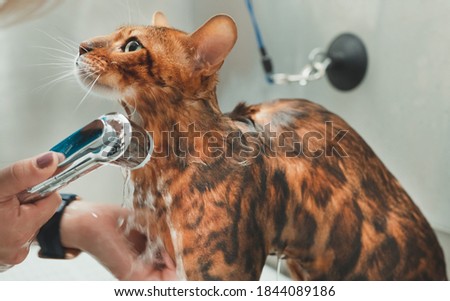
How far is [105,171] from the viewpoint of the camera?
387mm

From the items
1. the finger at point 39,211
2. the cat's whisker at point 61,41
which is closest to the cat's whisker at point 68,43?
the cat's whisker at point 61,41

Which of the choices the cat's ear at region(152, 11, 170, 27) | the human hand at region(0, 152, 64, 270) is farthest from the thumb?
the cat's ear at region(152, 11, 170, 27)

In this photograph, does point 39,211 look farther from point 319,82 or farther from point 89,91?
point 319,82

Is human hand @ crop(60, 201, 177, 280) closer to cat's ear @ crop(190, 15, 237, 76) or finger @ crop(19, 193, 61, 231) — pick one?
finger @ crop(19, 193, 61, 231)

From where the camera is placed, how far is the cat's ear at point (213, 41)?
357 mm

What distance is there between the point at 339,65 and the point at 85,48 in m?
0.20

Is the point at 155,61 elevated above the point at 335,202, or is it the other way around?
the point at 155,61

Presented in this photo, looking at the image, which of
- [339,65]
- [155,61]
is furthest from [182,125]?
[339,65]

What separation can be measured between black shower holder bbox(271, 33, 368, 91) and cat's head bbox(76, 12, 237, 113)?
0.31ft

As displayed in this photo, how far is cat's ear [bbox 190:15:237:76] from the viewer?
1.17 feet

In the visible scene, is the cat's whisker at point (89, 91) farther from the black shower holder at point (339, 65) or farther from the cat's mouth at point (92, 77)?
the black shower holder at point (339, 65)

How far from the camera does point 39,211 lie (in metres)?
0.39

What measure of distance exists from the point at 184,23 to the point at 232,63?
4 cm

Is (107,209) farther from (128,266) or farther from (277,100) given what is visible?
(277,100)
